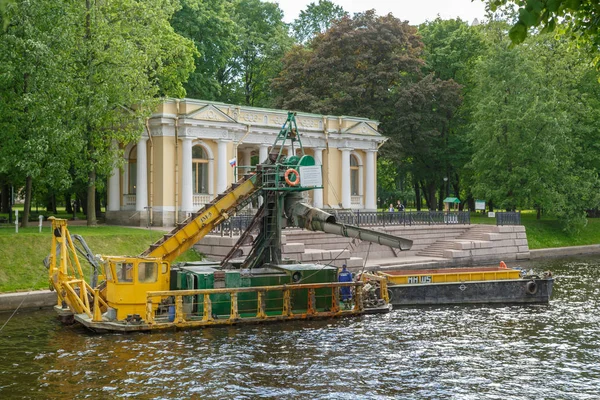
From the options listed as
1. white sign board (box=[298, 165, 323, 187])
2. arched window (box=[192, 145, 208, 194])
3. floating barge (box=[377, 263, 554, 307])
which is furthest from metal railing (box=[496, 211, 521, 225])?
white sign board (box=[298, 165, 323, 187])

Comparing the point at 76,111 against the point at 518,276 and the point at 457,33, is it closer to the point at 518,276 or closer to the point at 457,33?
the point at 518,276

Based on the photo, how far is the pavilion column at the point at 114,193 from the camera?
42.6 m

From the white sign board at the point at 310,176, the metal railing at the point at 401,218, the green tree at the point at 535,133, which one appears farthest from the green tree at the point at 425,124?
the white sign board at the point at 310,176

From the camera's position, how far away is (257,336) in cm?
2022

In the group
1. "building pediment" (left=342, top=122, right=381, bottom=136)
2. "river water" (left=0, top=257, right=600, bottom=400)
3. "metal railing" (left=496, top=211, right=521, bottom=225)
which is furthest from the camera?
"building pediment" (left=342, top=122, right=381, bottom=136)

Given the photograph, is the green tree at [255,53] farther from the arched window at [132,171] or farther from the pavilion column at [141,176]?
the pavilion column at [141,176]

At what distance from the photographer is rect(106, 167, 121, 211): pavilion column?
42.6 meters

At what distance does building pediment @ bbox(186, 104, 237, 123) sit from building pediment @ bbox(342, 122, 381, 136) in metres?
11.4

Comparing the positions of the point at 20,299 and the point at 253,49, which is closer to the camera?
the point at 20,299

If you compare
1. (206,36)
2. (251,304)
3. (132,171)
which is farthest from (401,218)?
(206,36)

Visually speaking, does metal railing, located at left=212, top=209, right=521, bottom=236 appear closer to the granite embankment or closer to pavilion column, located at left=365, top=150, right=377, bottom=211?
the granite embankment

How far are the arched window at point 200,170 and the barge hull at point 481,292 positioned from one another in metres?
19.9

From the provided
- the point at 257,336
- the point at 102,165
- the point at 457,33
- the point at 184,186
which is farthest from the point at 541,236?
the point at 257,336

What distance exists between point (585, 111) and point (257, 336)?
152ft
